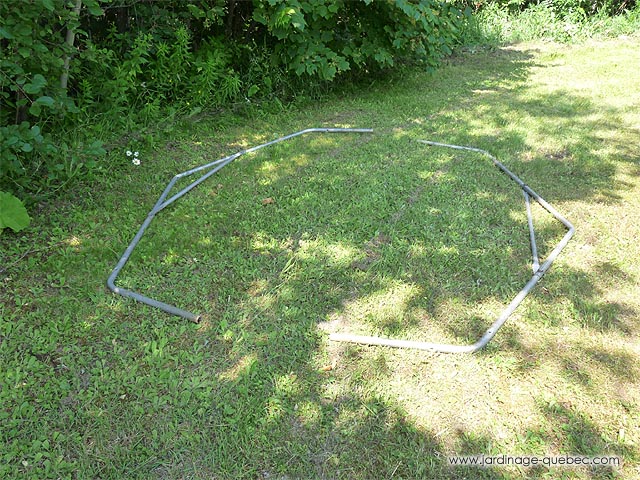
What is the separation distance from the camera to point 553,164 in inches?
146

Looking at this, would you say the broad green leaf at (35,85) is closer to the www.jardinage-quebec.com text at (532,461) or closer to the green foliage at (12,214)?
the green foliage at (12,214)

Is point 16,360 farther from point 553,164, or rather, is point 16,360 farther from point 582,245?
point 553,164

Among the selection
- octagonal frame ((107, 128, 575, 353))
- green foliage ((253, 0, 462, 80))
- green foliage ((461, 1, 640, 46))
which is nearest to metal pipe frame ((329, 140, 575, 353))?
octagonal frame ((107, 128, 575, 353))

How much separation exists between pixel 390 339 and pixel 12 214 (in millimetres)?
2140

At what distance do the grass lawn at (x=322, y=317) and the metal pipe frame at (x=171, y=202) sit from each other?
0.05 m

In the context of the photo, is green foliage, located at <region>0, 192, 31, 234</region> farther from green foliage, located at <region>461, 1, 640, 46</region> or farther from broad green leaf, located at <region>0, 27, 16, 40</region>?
green foliage, located at <region>461, 1, 640, 46</region>

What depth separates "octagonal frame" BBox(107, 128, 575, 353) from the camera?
2.15 metres

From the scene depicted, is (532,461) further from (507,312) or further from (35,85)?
(35,85)

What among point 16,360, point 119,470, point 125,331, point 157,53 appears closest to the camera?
point 119,470

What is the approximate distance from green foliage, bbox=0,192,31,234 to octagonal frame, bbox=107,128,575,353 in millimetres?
586

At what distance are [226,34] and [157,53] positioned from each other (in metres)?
0.87

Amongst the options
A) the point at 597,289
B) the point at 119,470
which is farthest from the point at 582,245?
the point at 119,470

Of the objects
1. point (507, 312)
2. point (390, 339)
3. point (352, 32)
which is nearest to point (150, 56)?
point (352, 32)

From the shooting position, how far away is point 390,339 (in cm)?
218
